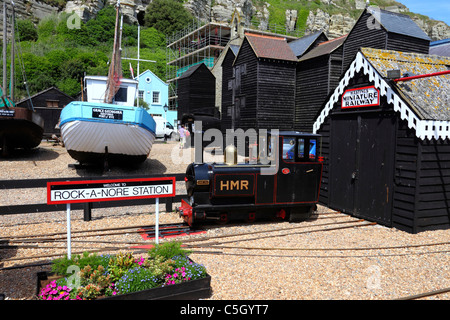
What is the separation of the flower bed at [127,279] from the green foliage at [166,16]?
256ft

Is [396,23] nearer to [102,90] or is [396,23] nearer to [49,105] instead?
[102,90]

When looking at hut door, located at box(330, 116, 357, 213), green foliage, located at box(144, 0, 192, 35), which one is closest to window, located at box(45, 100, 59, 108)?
hut door, located at box(330, 116, 357, 213)

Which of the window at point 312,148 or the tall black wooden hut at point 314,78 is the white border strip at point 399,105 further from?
the tall black wooden hut at point 314,78

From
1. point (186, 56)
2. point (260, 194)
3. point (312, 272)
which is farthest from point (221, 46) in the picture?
point (312, 272)

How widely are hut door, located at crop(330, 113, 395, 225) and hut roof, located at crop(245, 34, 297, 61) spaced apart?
15218 mm

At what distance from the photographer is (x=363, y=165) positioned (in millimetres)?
10172

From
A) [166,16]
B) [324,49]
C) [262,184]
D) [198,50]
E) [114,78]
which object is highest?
[166,16]

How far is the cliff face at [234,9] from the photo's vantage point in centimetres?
6575

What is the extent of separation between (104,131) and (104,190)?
855 cm

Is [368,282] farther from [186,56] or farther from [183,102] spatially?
[186,56]

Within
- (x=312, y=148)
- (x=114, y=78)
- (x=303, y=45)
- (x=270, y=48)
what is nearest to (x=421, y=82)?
(x=312, y=148)

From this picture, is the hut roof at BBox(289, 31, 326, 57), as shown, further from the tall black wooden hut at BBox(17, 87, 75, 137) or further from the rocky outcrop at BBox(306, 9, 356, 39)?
the rocky outcrop at BBox(306, 9, 356, 39)

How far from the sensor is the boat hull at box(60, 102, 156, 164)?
13.6 meters

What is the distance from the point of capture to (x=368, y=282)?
5.88 metres
